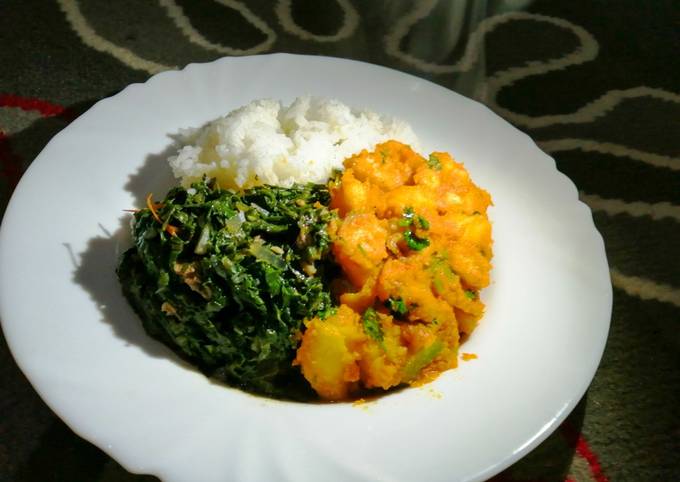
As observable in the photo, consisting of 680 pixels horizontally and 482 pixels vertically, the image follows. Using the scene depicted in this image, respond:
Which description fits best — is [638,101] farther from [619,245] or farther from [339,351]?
[339,351]

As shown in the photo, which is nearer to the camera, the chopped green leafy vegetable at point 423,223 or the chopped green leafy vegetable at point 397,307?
the chopped green leafy vegetable at point 397,307

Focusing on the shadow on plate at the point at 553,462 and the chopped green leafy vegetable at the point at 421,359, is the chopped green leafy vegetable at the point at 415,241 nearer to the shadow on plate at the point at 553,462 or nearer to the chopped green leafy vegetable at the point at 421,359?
the chopped green leafy vegetable at the point at 421,359

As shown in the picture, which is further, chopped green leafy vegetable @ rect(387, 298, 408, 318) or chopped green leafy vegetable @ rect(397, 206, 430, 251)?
chopped green leafy vegetable @ rect(397, 206, 430, 251)

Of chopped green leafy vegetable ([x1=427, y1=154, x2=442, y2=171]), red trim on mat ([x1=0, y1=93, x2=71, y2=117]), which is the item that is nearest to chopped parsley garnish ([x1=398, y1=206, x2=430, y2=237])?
chopped green leafy vegetable ([x1=427, y1=154, x2=442, y2=171])

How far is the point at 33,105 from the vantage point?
323 cm

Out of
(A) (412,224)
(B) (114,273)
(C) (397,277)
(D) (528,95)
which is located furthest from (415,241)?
(D) (528,95)

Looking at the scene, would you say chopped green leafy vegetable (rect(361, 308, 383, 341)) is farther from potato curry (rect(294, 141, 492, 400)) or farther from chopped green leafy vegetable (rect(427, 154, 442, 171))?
chopped green leafy vegetable (rect(427, 154, 442, 171))

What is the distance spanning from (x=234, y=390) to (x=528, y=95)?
258 centimetres

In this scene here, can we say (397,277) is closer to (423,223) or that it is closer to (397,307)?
(397,307)

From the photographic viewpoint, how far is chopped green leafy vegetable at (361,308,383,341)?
197cm

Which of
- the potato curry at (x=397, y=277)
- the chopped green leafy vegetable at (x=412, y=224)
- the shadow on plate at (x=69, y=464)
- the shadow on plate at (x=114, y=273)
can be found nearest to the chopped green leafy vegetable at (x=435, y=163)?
the potato curry at (x=397, y=277)

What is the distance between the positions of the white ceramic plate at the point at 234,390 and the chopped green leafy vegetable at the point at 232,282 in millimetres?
105

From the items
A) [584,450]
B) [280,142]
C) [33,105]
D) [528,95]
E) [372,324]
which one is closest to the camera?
[372,324]

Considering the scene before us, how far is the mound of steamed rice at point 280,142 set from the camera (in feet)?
7.90
